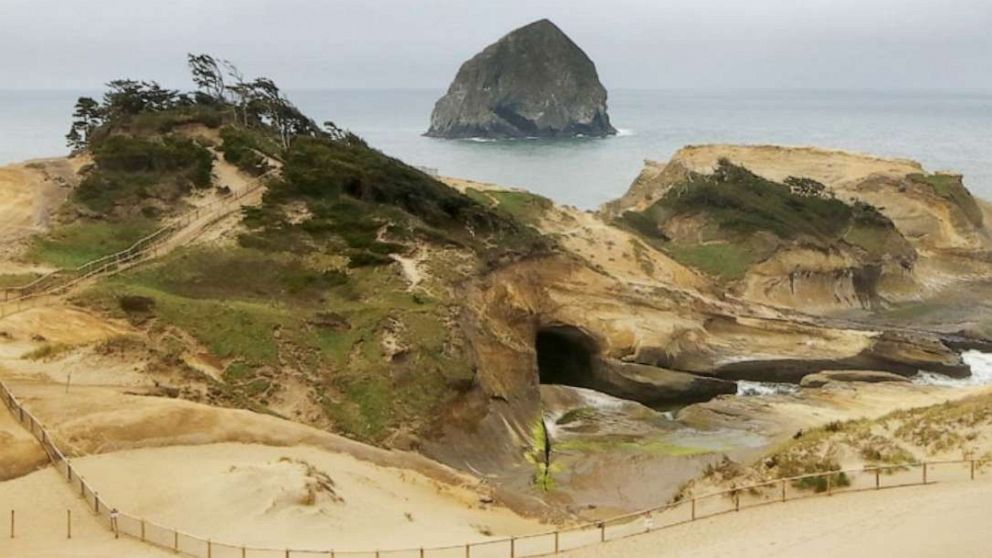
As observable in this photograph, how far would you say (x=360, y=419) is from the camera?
29359mm

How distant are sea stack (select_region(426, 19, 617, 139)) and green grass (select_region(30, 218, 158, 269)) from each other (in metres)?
132

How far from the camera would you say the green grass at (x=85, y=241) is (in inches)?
1385

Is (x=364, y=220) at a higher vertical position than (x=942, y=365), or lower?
higher

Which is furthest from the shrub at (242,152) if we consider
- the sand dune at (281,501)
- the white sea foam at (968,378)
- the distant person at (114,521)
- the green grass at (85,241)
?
the white sea foam at (968,378)

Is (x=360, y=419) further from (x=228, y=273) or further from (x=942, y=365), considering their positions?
(x=942, y=365)

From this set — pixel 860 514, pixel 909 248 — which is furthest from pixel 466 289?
pixel 909 248

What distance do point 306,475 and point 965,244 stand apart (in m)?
62.6

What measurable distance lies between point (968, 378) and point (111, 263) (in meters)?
40.3

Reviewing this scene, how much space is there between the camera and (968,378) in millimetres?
47156

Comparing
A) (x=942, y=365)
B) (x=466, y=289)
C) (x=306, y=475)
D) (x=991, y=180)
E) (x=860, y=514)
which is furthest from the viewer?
(x=991, y=180)

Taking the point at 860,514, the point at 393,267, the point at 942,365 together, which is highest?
the point at 393,267

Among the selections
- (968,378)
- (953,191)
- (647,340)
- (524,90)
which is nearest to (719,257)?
(647,340)

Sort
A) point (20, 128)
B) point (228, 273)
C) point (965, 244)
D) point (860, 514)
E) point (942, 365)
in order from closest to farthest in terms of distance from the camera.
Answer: point (860, 514) < point (228, 273) < point (942, 365) < point (965, 244) < point (20, 128)

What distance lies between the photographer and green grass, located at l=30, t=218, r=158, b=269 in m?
35.2
